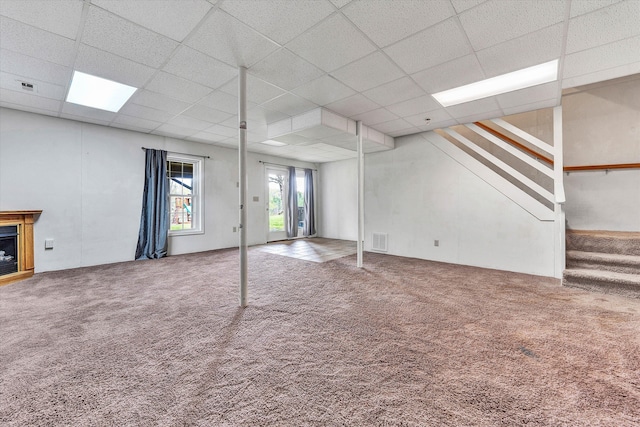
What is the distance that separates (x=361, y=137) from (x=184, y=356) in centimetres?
398

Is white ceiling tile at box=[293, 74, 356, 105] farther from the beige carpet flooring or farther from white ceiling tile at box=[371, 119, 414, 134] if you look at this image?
the beige carpet flooring

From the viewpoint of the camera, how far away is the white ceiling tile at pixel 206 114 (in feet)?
12.7

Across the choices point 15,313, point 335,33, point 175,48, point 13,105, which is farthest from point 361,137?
point 13,105

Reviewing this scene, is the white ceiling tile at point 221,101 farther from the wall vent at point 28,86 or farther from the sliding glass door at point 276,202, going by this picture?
the sliding glass door at point 276,202

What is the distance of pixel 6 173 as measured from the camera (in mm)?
3799

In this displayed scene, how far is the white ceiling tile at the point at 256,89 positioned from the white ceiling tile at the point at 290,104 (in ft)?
0.39

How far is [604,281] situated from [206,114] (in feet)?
19.2

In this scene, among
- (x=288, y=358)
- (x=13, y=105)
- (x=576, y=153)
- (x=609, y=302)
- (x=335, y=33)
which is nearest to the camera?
(x=288, y=358)

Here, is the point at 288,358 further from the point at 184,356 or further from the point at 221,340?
the point at 184,356

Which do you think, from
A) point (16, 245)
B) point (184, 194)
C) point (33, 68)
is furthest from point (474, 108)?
point (16, 245)

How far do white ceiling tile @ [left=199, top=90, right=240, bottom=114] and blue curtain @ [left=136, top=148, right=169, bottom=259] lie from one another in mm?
2319

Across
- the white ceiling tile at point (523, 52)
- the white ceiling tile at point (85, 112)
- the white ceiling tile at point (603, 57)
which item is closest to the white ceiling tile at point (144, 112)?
the white ceiling tile at point (85, 112)

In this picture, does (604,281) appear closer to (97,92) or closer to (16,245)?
(97,92)

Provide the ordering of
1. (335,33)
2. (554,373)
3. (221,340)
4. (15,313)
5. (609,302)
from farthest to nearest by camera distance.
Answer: (609,302)
(15,313)
(335,33)
(221,340)
(554,373)
